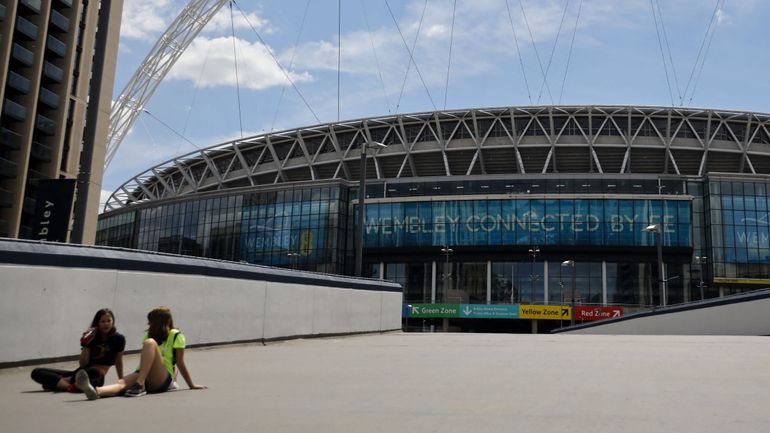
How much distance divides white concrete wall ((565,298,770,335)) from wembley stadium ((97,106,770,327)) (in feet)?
99.2

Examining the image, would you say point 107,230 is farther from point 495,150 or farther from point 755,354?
point 755,354

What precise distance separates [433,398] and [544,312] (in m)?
59.7

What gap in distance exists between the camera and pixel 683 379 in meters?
9.70

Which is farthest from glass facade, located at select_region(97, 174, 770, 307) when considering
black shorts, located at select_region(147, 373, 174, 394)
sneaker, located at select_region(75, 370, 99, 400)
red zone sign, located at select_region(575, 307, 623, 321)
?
sneaker, located at select_region(75, 370, 99, 400)

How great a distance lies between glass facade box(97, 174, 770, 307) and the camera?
220 ft

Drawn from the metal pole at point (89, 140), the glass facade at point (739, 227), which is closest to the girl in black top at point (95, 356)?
the metal pole at point (89, 140)

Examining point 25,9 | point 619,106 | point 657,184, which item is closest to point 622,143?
point 619,106

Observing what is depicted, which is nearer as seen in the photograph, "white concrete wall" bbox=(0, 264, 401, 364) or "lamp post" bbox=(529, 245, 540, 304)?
"white concrete wall" bbox=(0, 264, 401, 364)

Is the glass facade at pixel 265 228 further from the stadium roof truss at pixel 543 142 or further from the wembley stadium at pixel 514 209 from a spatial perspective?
the stadium roof truss at pixel 543 142

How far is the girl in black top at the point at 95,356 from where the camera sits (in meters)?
Answer: 8.28

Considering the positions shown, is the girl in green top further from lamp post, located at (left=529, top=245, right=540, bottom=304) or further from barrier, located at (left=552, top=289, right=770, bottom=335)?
lamp post, located at (left=529, top=245, right=540, bottom=304)

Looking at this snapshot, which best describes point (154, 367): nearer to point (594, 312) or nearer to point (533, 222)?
point (594, 312)

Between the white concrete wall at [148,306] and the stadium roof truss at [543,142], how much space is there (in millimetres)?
60329

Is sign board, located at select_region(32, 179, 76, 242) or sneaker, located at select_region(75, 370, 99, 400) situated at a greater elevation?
sign board, located at select_region(32, 179, 76, 242)
